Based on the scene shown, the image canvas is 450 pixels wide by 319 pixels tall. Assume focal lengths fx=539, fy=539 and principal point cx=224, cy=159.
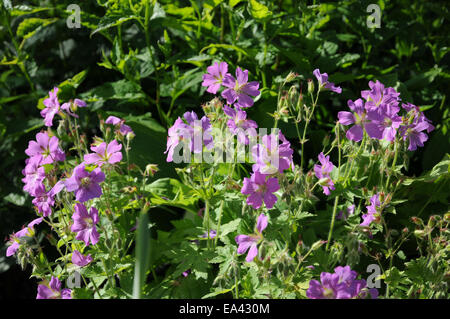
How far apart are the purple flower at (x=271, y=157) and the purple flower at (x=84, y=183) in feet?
1.53

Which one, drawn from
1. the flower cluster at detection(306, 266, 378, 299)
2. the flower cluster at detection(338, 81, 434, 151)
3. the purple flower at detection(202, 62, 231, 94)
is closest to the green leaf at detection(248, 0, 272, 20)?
the purple flower at detection(202, 62, 231, 94)

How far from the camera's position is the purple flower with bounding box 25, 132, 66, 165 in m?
1.77

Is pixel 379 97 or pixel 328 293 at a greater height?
pixel 379 97

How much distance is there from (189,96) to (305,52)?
2.29 ft

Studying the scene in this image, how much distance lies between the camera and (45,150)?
1824 millimetres

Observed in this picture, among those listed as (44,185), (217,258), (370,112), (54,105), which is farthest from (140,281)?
(54,105)

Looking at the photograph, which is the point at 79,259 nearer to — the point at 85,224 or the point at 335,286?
the point at 85,224

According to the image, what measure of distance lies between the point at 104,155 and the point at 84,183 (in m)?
0.14

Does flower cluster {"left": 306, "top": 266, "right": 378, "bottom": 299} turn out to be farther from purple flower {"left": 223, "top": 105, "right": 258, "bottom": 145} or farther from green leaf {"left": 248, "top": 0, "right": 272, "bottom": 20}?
green leaf {"left": 248, "top": 0, "right": 272, "bottom": 20}

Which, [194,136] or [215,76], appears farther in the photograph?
[215,76]

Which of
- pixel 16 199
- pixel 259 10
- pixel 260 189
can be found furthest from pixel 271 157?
pixel 16 199

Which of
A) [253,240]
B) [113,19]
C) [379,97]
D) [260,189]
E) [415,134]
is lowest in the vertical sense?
[253,240]

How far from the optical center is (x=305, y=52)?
2604mm
